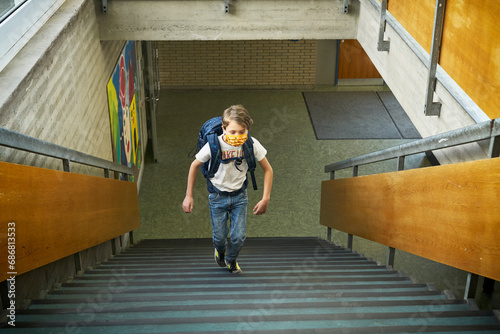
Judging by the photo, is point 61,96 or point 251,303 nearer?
point 251,303

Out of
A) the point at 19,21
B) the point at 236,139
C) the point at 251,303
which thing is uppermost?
Result: the point at 19,21

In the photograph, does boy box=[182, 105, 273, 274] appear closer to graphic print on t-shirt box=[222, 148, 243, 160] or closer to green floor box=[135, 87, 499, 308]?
graphic print on t-shirt box=[222, 148, 243, 160]

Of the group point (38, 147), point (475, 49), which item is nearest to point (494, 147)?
point (475, 49)

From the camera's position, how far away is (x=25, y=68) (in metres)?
3.00

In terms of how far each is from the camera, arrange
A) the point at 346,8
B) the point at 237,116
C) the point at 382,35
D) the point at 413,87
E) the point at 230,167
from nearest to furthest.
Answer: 1. the point at 237,116
2. the point at 230,167
3. the point at 413,87
4. the point at 382,35
5. the point at 346,8

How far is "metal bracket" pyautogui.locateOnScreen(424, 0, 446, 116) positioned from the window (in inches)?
108

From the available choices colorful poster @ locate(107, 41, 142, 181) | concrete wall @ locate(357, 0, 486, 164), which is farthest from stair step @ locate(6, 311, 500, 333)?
colorful poster @ locate(107, 41, 142, 181)

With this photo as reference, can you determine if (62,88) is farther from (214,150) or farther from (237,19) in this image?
(237,19)

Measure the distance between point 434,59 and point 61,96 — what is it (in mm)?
2753

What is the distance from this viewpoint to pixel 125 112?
6938 mm

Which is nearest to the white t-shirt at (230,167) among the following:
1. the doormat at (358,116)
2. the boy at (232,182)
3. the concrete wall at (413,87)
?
the boy at (232,182)

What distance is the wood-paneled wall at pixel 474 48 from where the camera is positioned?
8.75 ft

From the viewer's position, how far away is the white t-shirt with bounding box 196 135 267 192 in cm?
320

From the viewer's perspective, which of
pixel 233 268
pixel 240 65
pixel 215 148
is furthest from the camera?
pixel 240 65
